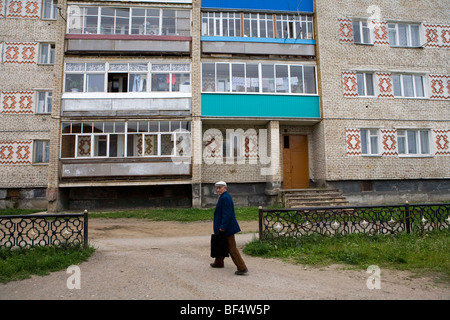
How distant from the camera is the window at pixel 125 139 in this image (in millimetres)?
13141

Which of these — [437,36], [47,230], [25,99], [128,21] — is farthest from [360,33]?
[25,99]

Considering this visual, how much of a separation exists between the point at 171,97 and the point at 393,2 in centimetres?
1335

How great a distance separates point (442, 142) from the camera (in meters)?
14.3

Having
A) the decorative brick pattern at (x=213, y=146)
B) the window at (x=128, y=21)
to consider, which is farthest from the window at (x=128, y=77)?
the decorative brick pattern at (x=213, y=146)

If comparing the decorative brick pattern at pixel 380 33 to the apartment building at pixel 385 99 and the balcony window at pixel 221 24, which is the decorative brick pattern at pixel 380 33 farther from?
the balcony window at pixel 221 24

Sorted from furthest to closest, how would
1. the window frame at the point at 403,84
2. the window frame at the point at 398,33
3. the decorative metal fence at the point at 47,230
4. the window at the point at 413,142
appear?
the window frame at the point at 398,33 < the window frame at the point at 403,84 < the window at the point at 413,142 < the decorative metal fence at the point at 47,230

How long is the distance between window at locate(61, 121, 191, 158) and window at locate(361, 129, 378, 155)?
9107 millimetres

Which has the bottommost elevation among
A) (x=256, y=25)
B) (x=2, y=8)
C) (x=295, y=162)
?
(x=295, y=162)

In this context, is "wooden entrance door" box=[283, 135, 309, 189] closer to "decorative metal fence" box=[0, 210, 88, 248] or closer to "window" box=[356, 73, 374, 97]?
"window" box=[356, 73, 374, 97]

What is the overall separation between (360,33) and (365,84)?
2.87 metres

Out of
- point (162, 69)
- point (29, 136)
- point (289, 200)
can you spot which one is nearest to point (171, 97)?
point (162, 69)

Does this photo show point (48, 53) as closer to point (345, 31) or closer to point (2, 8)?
point (2, 8)

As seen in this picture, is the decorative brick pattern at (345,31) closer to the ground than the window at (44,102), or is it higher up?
higher up

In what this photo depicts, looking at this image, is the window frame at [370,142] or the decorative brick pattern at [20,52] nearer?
the window frame at [370,142]
